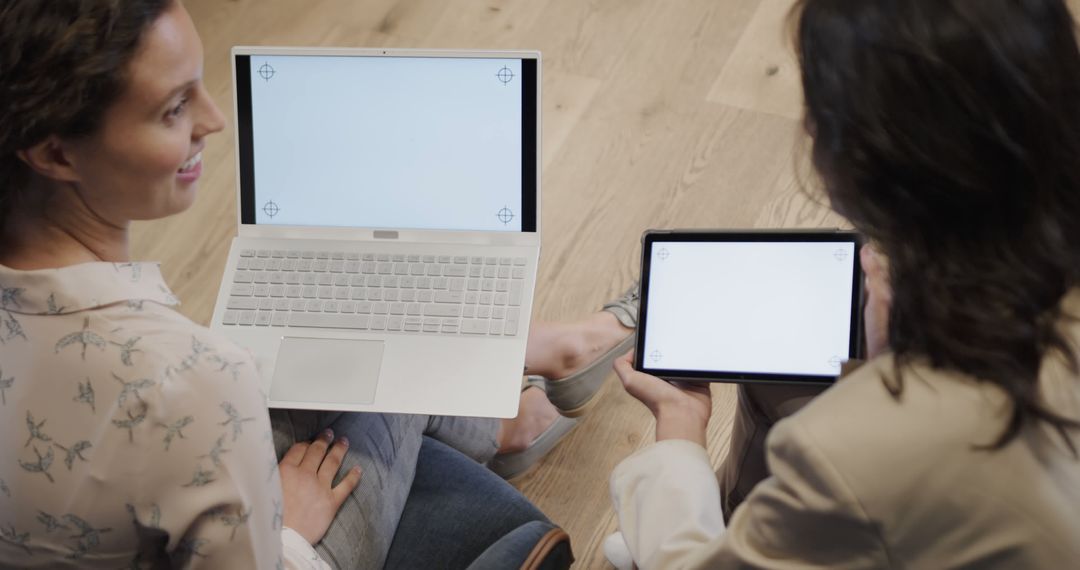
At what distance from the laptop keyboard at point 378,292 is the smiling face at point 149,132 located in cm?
34

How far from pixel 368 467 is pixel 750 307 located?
1.61ft

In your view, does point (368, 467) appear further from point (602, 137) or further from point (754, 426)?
point (602, 137)

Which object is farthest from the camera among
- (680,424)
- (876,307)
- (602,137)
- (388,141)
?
(602,137)

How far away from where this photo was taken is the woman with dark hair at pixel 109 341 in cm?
79

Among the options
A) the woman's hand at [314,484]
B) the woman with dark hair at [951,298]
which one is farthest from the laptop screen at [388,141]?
the woman with dark hair at [951,298]

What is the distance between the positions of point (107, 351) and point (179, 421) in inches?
3.2

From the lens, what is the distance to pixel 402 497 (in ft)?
3.90

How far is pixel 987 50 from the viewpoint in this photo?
680 millimetres

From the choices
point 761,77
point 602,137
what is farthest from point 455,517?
point 761,77

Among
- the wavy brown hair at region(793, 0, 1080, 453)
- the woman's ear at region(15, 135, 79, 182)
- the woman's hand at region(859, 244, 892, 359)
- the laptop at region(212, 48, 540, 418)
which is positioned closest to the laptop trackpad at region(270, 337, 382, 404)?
the laptop at region(212, 48, 540, 418)

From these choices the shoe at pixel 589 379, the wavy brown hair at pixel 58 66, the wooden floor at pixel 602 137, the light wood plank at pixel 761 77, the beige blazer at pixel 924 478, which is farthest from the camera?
the light wood plank at pixel 761 77

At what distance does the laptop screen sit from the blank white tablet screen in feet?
0.69

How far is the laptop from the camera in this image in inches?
48.6

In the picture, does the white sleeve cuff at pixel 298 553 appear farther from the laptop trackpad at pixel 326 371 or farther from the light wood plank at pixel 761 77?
the light wood plank at pixel 761 77
